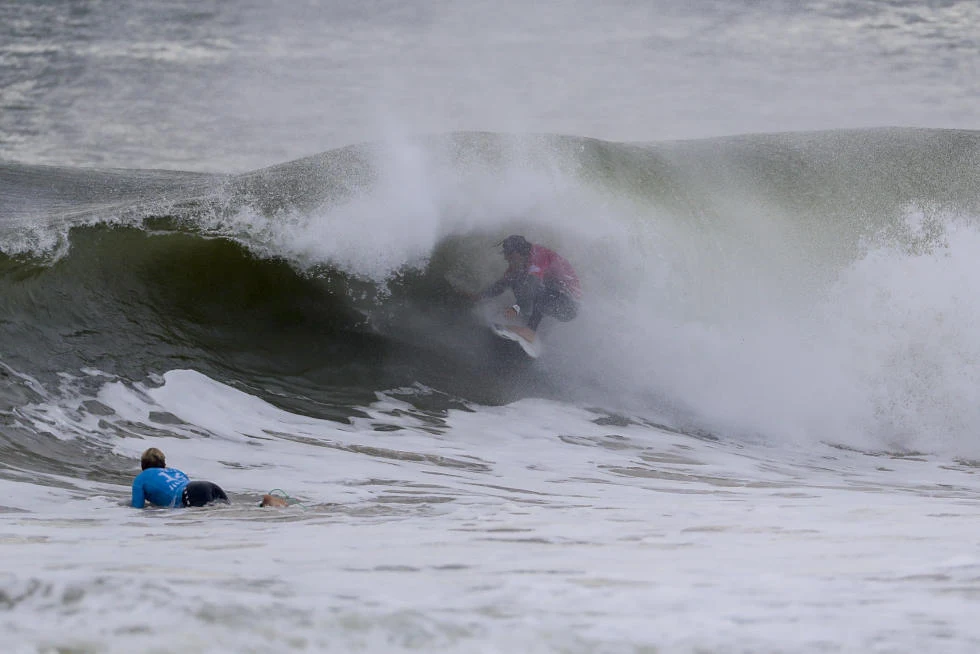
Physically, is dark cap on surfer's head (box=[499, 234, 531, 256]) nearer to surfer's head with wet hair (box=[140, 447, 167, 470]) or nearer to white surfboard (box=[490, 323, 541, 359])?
white surfboard (box=[490, 323, 541, 359])

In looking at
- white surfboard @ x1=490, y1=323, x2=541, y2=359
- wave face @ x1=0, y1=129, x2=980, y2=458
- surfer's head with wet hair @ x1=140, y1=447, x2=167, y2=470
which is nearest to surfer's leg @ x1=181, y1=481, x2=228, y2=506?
surfer's head with wet hair @ x1=140, y1=447, x2=167, y2=470

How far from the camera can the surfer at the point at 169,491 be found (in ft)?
17.1

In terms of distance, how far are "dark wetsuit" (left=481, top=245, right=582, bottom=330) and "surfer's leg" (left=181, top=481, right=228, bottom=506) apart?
4.25 meters

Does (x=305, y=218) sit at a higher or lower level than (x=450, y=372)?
higher

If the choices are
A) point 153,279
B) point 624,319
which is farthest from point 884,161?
point 153,279

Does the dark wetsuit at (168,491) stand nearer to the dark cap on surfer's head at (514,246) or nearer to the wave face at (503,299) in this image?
the wave face at (503,299)

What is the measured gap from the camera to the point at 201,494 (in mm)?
5258

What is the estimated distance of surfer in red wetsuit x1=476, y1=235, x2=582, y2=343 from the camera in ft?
30.0

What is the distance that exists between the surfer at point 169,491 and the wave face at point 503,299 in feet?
7.29

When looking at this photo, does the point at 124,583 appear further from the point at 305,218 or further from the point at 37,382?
the point at 305,218

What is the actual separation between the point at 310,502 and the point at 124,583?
268 cm

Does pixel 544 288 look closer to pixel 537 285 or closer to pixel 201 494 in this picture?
pixel 537 285

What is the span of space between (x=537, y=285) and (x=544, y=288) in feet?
0.22

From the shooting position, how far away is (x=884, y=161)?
569 inches
